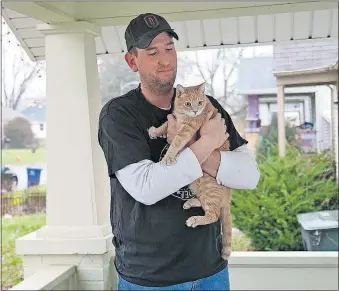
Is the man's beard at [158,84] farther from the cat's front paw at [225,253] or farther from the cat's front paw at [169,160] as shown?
the cat's front paw at [225,253]

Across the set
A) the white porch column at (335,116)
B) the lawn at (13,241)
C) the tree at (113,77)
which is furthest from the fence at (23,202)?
the white porch column at (335,116)

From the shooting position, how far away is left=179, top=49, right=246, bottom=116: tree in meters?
1.07

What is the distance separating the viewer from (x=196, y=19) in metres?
0.96

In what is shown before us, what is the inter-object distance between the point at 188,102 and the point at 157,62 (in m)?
0.08

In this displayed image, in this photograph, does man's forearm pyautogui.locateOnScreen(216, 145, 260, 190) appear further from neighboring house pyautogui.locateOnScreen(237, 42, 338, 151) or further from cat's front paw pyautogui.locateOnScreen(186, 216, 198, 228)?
neighboring house pyautogui.locateOnScreen(237, 42, 338, 151)

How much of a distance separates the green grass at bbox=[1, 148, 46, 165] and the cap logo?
1.35ft

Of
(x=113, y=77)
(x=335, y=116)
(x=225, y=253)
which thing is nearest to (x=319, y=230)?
(x=335, y=116)

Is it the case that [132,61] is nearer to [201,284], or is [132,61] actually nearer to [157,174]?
[157,174]

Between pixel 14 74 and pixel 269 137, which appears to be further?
pixel 269 137

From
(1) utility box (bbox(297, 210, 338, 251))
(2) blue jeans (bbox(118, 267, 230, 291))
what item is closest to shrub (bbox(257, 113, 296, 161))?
(1) utility box (bbox(297, 210, 338, 251))

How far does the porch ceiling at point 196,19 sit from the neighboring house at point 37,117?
0.41ft

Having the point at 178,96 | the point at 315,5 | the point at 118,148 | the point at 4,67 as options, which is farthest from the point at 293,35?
the point at 4,67

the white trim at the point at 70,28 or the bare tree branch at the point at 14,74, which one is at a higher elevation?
the white trim at the point at 70,28

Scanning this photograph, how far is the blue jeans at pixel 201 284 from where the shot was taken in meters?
0.88
